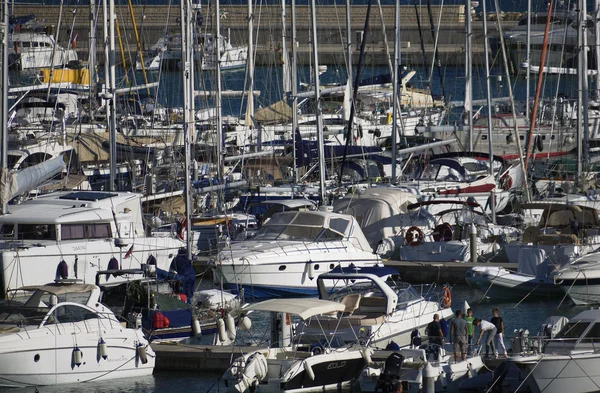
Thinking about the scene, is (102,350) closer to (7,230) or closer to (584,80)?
(7,230)

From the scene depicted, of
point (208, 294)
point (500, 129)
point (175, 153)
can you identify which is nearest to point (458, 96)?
point (500, 129)

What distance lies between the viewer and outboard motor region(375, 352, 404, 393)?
22234 mm

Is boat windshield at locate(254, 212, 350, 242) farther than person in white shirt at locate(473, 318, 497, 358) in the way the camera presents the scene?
Yes

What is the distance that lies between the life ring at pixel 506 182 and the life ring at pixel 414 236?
796cm

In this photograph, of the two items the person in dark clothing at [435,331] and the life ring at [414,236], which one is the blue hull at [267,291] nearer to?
the life ring at [414,236]

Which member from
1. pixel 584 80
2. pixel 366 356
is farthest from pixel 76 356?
pixel 584 80

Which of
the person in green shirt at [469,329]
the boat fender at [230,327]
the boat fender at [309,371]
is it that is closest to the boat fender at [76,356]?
the boat fender at [230,327]

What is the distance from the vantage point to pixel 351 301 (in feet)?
87.3

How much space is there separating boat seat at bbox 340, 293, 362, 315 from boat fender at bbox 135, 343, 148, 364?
4120mm

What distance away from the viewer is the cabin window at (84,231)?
32.0 meters

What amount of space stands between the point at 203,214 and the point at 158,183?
2.48 metres

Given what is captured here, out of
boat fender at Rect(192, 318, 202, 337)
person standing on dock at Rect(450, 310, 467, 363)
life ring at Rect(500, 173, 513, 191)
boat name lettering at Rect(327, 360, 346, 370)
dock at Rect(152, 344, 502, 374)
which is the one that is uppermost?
person standing on dock at Rect(450, 310, 467, 363)

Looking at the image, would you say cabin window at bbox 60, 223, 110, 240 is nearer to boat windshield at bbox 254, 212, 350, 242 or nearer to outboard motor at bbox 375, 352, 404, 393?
boat windshield at bbox 254, 212, 350, 242

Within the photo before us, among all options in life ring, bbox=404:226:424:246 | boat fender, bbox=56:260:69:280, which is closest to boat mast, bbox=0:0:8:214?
boat fender, bbox=56:260:69:280
